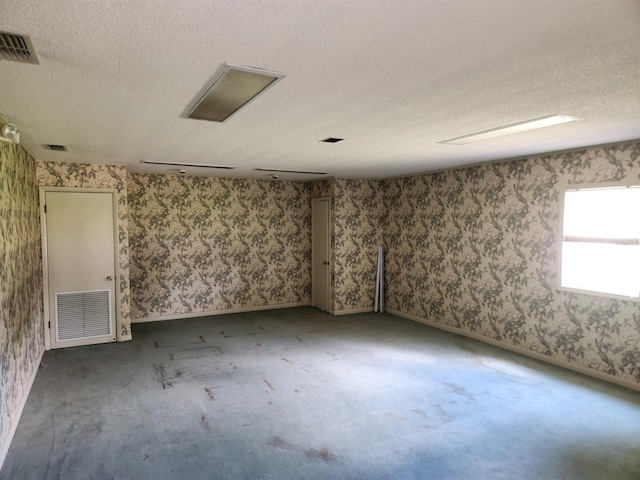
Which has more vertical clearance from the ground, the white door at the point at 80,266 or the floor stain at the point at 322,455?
the white door at the point at 80,266

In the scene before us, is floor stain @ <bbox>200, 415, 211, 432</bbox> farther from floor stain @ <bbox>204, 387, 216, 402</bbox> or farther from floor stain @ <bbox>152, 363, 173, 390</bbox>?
floor stain @ <bbox>152, 363, 173, 390</bbox>

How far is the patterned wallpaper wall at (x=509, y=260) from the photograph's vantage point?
394 cm

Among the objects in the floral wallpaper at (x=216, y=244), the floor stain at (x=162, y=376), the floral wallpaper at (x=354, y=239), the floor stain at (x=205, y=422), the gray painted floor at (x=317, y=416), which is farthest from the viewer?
the floral wallpaper at (x=354, y=239)

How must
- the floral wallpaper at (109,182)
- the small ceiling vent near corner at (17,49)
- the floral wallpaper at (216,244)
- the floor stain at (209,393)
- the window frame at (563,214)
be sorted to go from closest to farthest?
the small ceiling vent near corner at (17,49), the floor stain at (209,393), the window frame at (563,214), the floral wallpaper at (109,182), the floral wallpaper at (216,244)

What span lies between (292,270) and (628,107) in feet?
18.6

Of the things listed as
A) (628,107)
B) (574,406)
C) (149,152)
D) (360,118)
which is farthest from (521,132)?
(149,152)

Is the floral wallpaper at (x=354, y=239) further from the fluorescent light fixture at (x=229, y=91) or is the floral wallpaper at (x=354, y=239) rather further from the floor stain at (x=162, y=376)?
the fluorescent light fixture at (x=229, y=91)

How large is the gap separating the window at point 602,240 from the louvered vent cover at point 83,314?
5.64m

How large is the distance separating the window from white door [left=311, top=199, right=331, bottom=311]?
12.1 ft

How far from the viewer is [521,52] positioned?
1718mm

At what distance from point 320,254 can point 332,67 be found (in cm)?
545

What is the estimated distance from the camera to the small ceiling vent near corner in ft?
5.11

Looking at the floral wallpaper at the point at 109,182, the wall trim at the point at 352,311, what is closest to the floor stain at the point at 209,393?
the floral wallpaper at the point at 109,182

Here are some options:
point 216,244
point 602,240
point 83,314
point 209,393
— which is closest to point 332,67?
point 209,393
